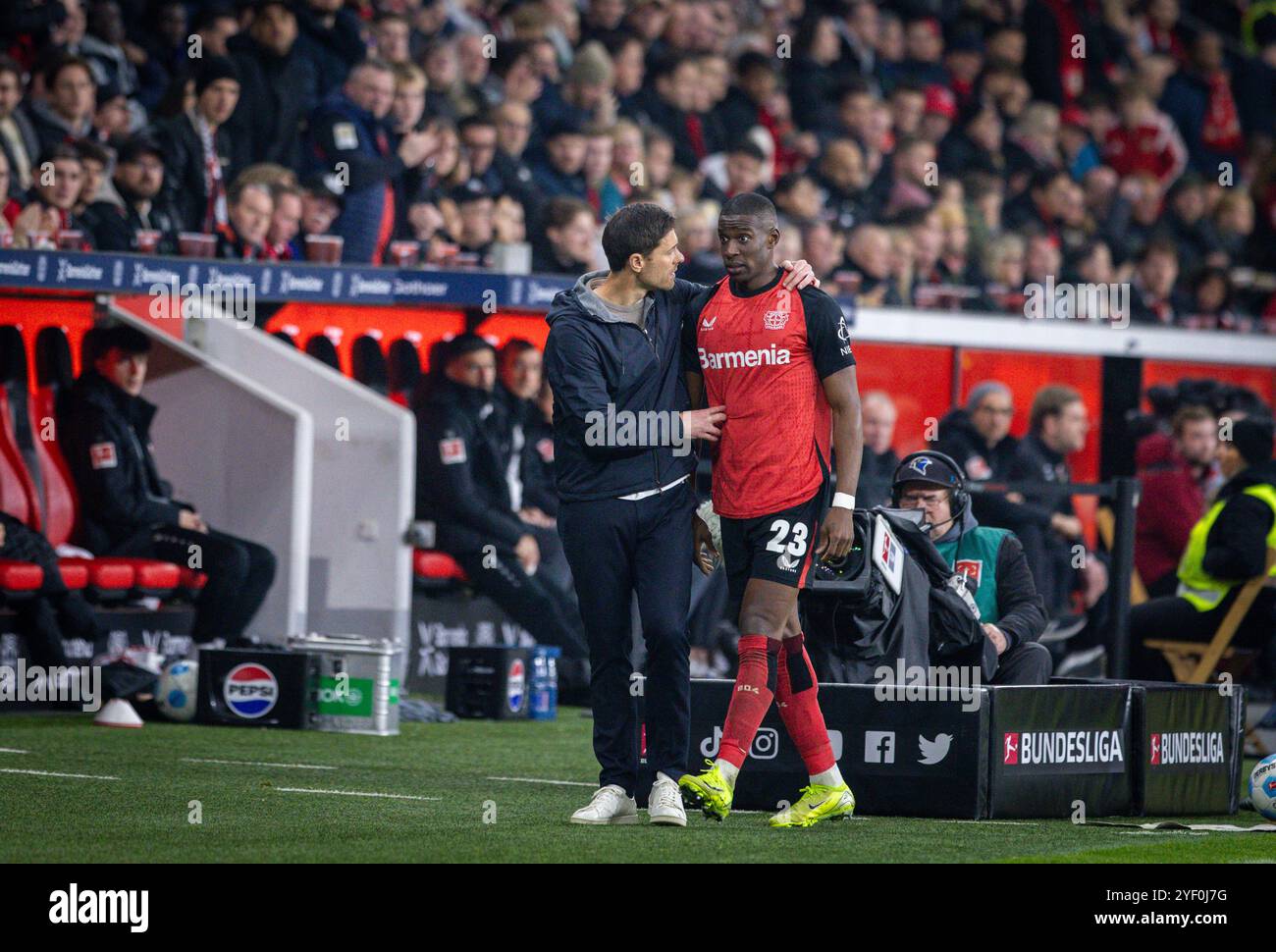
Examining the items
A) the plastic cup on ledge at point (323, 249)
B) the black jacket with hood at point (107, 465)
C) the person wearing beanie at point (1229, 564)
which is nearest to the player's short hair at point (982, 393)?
the person wearing beanie at point (1229, 564)

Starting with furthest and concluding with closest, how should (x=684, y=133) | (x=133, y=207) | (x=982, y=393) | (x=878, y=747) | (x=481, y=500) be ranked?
(x=684, y=133) < (x=982, y=393) < (x=481, y=500) < (x=133, y=207) < (x=878, y=747)

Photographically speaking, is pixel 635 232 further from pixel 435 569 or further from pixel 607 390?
pixel 435 569

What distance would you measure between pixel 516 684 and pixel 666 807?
4790mm

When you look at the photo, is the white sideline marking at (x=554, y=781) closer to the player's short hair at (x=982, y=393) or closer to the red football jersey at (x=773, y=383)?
the red football jersey at (x=773, y=383)

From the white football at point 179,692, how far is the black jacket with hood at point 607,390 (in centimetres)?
416

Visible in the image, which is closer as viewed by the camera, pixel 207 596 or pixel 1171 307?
pixel 207 596

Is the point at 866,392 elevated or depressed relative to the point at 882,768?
elevated

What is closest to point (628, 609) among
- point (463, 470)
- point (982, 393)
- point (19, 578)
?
point (19, 578)

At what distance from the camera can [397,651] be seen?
10695mm

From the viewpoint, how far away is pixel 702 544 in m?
7.23
